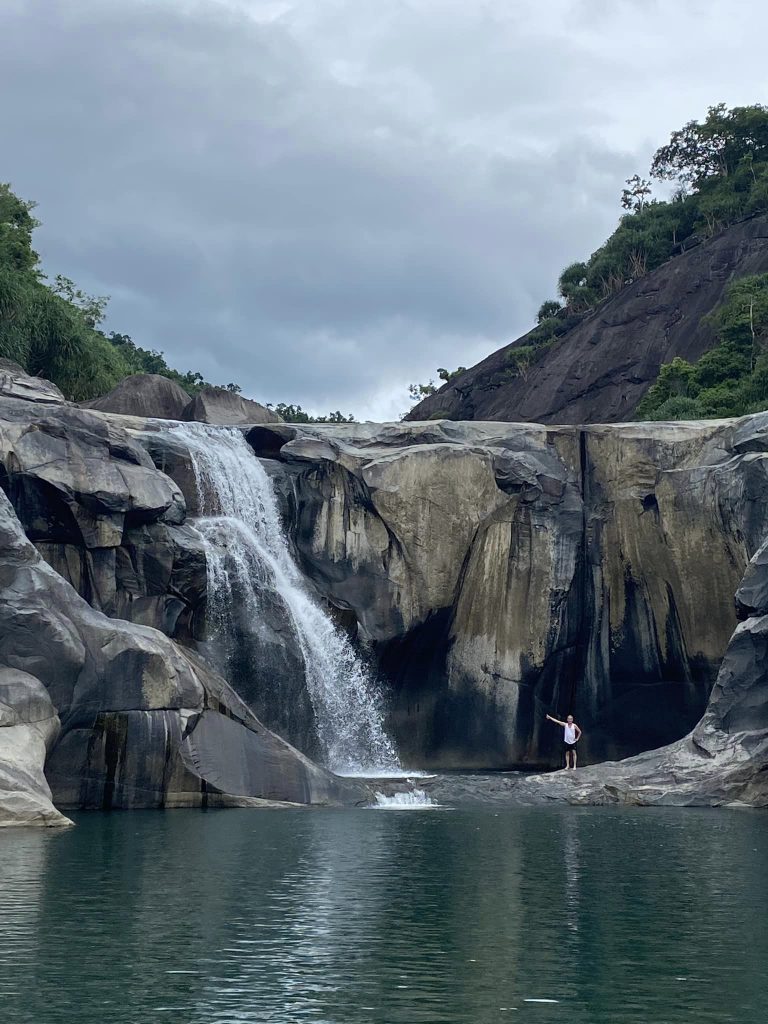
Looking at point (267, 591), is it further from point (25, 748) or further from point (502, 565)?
point (25, 748)

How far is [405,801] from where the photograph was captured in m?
27.2

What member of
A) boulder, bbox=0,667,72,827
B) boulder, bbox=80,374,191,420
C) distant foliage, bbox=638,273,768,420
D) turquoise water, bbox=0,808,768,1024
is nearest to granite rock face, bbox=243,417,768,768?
boulder, bbox=80,374,191,420

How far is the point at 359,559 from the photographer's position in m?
34.8

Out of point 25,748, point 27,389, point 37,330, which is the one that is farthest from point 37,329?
point 25,748

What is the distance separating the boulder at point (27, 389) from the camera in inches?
1217

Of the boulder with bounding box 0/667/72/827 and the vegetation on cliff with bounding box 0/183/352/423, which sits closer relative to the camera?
the boulder with bounding box 0/667/72/827

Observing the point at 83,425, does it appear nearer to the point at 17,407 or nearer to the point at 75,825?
the point at 17,407

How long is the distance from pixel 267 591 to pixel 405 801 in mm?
6484

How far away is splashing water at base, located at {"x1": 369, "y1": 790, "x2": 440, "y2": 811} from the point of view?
87.5 feet

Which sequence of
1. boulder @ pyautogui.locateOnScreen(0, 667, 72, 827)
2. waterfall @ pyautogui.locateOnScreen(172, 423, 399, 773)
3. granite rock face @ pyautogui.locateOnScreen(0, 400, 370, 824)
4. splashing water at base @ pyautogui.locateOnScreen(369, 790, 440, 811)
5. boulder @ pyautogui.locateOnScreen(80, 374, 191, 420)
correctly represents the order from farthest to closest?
boulder @ pyautogui.locateOnScreen(80, 374, 191, 420), waterfall @ pyautogui.locateOnScreen(172, 423, 399, 773), splashing water at base @ pyautogui.locateOnScreen(369, 790, 440, 811), granite rock face @ pyautogui.locateOnScreen(0, 400, 370, 824), boulder @ pyautogui.locateOnScreen(0, 667, 72, 827)

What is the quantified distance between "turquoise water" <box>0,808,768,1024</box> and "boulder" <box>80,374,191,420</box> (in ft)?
76.3

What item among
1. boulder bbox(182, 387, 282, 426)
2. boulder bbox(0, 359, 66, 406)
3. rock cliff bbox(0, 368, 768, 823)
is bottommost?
rock cliff bbox(0, 368, 768, 823)

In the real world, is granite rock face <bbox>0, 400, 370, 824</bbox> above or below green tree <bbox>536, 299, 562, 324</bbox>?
below

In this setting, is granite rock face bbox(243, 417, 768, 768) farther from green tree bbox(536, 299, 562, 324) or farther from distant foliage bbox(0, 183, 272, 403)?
green tree bbox(536, 299, 562, 324)
